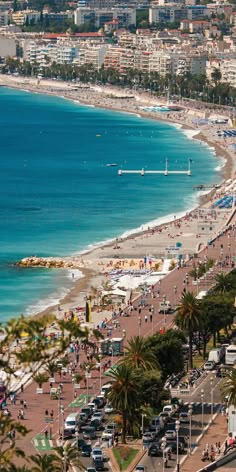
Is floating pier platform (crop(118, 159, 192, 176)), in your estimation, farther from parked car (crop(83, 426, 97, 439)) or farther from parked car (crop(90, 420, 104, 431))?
parked car (crop(83, 426, 97, 439))

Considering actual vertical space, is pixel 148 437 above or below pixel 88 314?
above

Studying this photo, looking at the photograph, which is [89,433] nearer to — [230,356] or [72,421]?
[72,421]

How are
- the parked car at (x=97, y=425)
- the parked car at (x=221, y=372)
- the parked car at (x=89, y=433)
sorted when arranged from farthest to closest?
1. the parked car at (x=221, y=372)
2. the parked car at (x=97, y=425)
3. the parked car at (x=89, y=433)

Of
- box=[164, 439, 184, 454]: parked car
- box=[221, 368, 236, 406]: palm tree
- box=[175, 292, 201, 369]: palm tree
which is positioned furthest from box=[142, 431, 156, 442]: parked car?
box=[175, 292, 201, 369]: palm tree

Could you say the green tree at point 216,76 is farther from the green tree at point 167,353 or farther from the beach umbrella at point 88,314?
the green tree at point 167,353

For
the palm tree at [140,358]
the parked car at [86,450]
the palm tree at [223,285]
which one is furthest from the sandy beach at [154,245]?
the parked car at [86,450]

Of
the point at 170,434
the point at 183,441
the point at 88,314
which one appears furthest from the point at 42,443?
the point at 88,314
